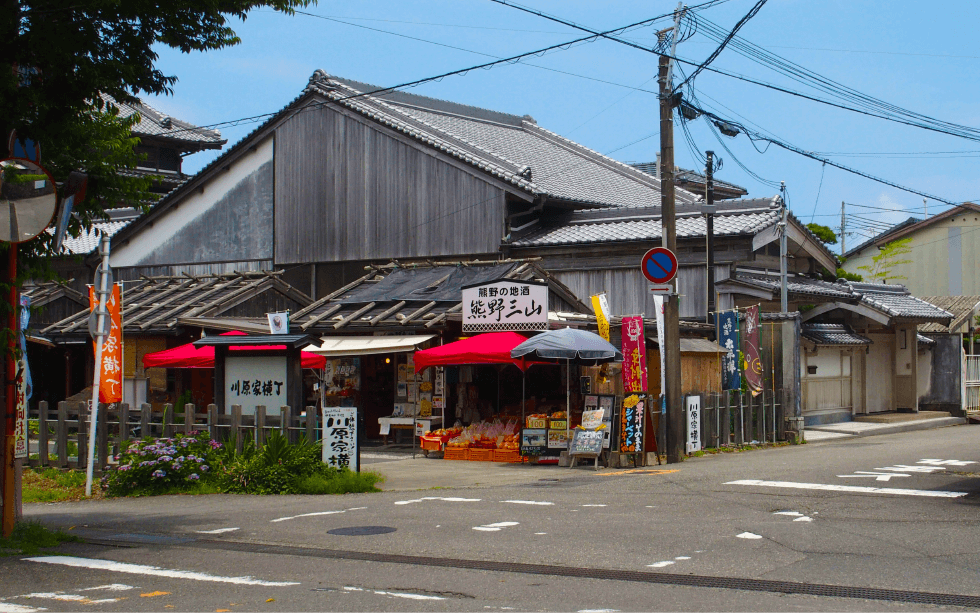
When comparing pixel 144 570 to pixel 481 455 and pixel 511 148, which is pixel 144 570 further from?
pixel 511 148

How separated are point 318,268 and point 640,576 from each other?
78.8 ft

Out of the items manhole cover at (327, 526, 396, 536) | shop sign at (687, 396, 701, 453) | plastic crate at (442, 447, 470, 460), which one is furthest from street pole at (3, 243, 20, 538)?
shop sign at (687, 396, 701, 453)

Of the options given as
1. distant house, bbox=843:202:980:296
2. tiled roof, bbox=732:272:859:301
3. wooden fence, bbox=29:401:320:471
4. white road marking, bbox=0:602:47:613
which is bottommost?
white road marking, bbox=0:602:47:613

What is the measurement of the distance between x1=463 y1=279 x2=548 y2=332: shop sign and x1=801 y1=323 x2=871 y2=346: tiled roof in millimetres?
11594

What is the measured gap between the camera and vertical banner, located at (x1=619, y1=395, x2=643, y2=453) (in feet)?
54.4

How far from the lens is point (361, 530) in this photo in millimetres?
10312

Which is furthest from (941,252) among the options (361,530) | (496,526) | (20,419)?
(20,419)

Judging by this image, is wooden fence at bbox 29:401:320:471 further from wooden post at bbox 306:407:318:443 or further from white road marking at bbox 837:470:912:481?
white road marking at bbox 837:470:912:481

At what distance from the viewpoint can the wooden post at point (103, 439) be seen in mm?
15389

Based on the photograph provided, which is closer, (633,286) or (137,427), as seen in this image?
(137,427)

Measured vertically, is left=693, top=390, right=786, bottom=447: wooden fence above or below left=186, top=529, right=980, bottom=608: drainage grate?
above

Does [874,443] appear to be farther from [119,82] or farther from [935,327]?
[119,82]

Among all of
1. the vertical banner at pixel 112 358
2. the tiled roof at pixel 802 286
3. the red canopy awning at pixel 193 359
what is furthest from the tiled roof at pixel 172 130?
the vertical banner at pixel 112 358

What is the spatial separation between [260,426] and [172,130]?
3758 centimetres
